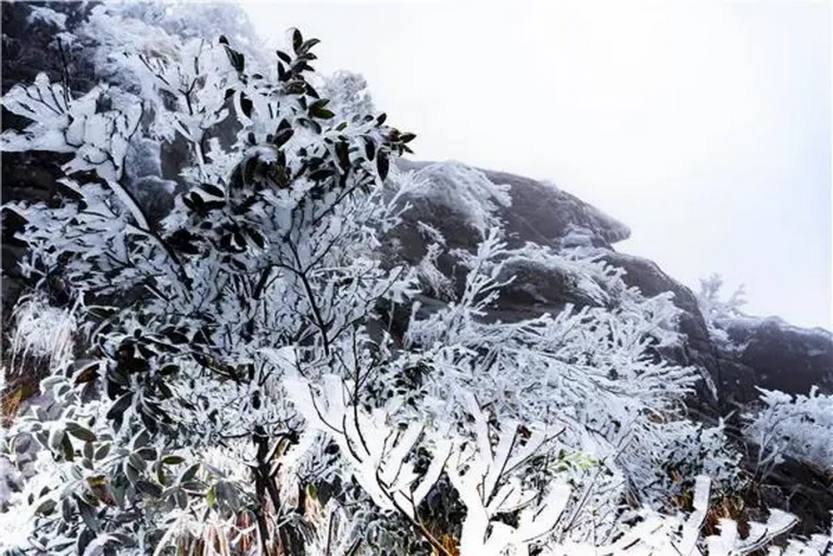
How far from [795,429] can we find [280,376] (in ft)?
6.03

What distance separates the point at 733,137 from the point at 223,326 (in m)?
1.60

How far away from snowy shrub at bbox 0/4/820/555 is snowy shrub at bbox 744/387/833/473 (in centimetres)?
37

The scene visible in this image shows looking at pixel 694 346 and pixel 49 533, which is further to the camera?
pixel 694 346

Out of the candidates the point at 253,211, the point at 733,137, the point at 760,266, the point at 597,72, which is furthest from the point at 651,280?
the point at 253,211

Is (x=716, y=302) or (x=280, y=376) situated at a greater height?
(x=716, y=302)

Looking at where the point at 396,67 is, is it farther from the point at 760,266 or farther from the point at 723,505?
the point at 723,505

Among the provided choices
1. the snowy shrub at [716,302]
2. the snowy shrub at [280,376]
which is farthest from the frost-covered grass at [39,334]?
the snowy shrub at [716,302]

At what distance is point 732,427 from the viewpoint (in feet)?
7.80

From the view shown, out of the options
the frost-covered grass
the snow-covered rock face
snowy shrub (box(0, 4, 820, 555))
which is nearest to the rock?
the snow-covered rock face

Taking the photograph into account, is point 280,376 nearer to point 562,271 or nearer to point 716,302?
point 562,271

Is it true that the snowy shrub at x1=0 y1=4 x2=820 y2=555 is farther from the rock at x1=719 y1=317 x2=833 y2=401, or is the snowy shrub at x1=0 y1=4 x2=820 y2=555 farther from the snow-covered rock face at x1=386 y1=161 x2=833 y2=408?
the rock at x1=719 y1=317 x2=833 y2=401

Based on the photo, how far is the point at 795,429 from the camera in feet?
7.79

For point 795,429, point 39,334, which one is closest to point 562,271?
point 795,429

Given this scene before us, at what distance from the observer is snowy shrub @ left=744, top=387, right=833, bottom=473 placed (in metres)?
2.38
